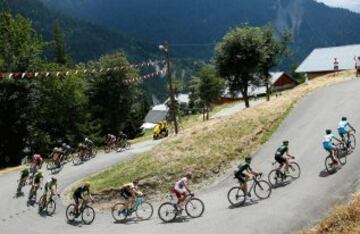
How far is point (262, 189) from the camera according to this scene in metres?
26.4

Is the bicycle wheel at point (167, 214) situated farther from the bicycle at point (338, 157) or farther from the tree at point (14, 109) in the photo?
the tree at point (14, 109)

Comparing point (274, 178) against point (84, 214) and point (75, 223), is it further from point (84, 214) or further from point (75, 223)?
point (75, 223)

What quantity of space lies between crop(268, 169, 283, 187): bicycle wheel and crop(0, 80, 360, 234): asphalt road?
91cm

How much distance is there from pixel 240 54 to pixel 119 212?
38056 mm

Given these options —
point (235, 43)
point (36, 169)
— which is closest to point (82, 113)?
point (235, 43)

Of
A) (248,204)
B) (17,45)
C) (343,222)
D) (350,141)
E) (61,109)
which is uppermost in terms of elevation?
(17,45)

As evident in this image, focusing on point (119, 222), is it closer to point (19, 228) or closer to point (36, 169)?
point (19, 228)

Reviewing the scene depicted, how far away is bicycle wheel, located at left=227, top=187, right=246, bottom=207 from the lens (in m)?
26.1

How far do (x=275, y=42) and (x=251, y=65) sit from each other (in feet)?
78.8

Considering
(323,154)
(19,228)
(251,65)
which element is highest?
(251,65)

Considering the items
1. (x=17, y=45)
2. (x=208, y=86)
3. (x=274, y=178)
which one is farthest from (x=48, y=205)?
(x=208, y=86)

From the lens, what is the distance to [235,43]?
203ft

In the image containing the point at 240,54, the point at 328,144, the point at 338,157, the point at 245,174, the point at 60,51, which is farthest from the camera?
the point at 60,51

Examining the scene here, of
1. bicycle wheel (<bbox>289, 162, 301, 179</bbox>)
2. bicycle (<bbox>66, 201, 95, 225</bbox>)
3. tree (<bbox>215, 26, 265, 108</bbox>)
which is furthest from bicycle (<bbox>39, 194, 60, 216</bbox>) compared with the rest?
tree (<bbox>215, 26, 265, 108</bbox>)
